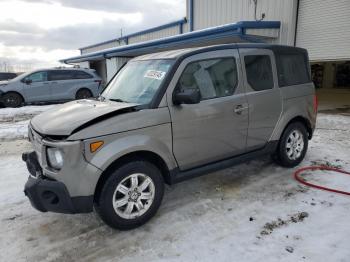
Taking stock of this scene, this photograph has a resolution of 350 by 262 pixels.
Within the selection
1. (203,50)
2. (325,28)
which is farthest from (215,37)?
(203,50)

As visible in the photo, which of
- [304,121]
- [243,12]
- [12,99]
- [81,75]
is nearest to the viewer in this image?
[304,121]

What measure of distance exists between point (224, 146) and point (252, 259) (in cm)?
156

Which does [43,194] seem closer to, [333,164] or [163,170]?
[163,170]

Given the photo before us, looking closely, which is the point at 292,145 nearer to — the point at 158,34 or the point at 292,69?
the point at 292,69

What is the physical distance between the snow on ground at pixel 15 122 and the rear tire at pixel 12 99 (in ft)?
2.60

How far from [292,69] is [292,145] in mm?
1232

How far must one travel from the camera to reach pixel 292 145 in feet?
16.3

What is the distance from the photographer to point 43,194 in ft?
9.90

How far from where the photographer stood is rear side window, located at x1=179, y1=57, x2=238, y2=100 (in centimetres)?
369

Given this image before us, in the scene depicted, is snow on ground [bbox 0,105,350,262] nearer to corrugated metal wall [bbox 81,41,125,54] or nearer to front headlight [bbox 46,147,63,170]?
front headlight [bbox 46,147,63,170]

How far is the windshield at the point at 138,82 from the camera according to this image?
3.59m

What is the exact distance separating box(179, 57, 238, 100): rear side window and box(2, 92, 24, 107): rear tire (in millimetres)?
11464

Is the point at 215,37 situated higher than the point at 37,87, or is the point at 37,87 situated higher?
the point at 215,37

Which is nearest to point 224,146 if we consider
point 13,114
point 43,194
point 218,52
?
point 218,52
